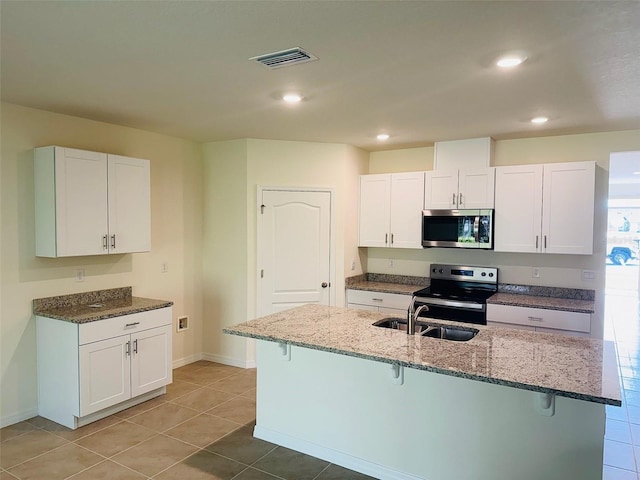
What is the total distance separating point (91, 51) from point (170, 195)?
2.48 m

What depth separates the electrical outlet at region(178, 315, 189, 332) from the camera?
4.84 metres

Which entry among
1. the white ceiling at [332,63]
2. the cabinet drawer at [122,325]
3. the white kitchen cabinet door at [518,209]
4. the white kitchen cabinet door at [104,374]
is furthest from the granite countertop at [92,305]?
the white kitchen cabinet door at [518,209]

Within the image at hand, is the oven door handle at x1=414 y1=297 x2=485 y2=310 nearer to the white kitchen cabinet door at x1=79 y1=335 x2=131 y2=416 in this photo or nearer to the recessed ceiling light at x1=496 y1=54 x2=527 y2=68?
the recessed ceiling light at x1=496 y1=54 x2=527 y2=68

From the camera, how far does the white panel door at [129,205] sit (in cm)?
377

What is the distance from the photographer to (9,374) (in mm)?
3398

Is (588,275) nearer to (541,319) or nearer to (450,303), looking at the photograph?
(541,319)

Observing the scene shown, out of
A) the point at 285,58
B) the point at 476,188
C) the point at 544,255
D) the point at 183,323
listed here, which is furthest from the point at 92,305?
the point at 544,255

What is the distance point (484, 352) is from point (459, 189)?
2.53m

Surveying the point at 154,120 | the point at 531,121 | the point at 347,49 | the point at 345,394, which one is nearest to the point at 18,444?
the point at 345,394

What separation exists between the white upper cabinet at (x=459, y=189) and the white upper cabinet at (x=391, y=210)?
0.12 m

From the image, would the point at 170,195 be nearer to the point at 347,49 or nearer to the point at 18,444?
the point at 18,444

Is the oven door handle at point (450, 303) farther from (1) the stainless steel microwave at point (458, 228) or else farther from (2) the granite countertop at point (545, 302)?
(1) the stainless steel microwave at point (458, 228)

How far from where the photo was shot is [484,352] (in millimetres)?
2412

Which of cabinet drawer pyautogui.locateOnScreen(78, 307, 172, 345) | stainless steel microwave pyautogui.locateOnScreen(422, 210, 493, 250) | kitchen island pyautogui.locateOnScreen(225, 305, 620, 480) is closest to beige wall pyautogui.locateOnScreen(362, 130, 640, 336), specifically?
stainless steel microwave pyautogui.locateOnScreen(422, 210, 493, 250)
